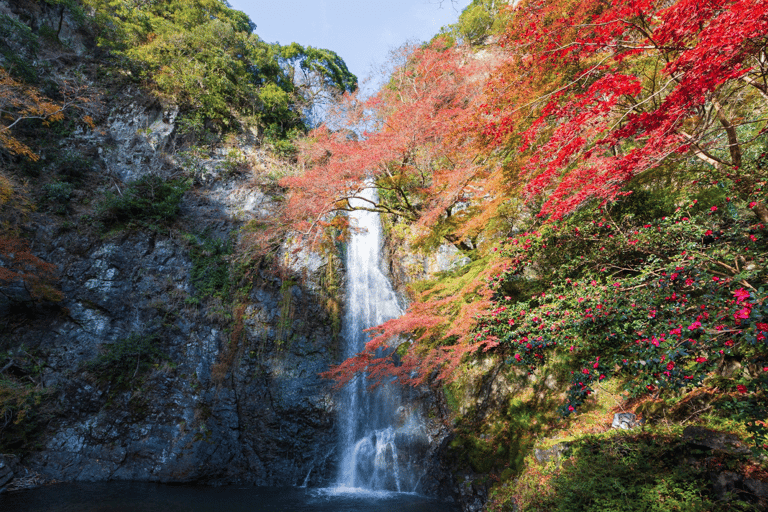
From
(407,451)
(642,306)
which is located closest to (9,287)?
(407,451)

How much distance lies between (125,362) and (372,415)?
8355 mm

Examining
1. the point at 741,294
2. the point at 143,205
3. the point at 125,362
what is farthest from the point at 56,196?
the point at 741,294

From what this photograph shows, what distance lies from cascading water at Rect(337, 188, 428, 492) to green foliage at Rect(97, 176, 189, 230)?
7573 mm

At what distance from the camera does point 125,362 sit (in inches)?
421

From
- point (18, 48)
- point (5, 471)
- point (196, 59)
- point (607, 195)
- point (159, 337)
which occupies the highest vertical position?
point (196, 59)

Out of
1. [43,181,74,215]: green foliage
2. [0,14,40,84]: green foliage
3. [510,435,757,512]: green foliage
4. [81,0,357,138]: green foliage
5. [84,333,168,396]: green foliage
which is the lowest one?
[510,435,757,512]: green foliage

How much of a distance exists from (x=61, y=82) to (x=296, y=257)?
1248 cm

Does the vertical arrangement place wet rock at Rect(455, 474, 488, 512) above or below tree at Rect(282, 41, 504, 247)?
below

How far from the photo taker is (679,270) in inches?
154

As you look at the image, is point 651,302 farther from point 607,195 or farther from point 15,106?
point 15,106

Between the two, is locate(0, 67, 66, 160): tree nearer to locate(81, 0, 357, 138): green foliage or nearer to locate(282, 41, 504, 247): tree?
locate(81, 0, 357, 138): green foliage

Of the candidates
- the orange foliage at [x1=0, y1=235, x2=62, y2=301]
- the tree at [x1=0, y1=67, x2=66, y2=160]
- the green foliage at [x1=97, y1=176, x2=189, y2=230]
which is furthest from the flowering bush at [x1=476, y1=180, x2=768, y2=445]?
the tree at [x1=0, y1=67, x2=66, y2=160]

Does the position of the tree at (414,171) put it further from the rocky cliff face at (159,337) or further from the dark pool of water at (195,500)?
the dark pool of water at (195,500)

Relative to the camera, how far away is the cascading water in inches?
350
